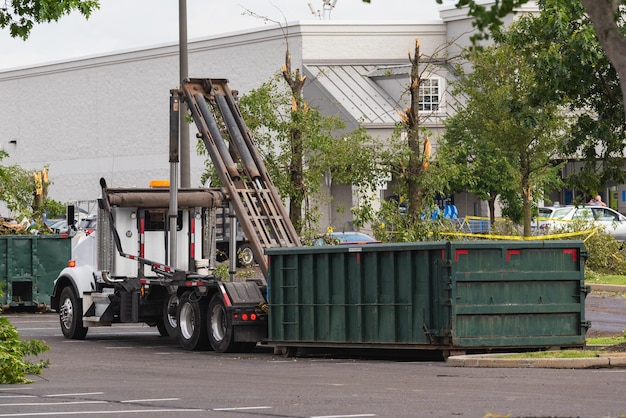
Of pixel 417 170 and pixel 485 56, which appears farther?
pixel 485 56

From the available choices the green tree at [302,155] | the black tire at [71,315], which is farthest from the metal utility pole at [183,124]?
the black tire at [71,315]

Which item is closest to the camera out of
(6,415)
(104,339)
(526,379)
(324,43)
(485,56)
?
(6,415)

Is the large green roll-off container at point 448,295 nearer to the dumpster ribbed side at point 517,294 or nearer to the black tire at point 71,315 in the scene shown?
the dumpster ribbed side at point 517,294

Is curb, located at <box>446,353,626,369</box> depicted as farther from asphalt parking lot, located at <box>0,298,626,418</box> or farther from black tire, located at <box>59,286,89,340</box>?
black tire, located at <box>59,286,89,340</box>

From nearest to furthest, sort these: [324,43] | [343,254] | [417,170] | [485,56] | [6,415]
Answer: [6,415], [343,254], [417,170], [485,56], [324,43]

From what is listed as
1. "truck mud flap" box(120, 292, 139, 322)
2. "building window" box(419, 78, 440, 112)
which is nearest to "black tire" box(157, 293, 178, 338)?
"truck mud flap" box(120, 292, 139, 322)

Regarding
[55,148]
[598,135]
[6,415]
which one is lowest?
[6,415]

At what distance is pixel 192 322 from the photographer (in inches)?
885

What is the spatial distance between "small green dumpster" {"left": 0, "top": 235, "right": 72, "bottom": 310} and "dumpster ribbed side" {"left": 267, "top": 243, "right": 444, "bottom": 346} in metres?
11.5

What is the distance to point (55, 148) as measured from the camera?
227 feet

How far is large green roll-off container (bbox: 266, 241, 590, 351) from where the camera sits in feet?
62.4

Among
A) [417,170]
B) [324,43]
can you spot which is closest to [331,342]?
[417,170]

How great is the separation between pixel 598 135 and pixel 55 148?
51425 mm

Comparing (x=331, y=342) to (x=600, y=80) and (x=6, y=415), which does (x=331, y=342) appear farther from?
(x=6, y=415)
